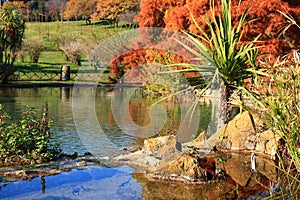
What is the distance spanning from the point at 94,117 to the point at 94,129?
2101 mm

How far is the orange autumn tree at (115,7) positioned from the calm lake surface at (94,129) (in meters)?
20.2

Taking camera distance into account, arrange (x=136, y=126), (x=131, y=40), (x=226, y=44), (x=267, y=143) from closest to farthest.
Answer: (x=226, y=44) → (x=267, y=143) → (x=136, y=126) → (x=131, y=40)

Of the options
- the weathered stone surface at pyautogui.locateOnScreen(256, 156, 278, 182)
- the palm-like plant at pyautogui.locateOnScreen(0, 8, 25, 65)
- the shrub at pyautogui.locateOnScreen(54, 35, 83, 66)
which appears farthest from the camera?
the shrub at pyautogui.locateOnScreen(54, 35, 83, 66)

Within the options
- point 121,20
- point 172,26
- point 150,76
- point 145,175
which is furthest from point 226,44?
point 121,20

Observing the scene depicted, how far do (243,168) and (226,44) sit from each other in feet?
5.75

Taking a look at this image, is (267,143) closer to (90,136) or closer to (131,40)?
(90,136)

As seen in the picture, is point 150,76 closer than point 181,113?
No

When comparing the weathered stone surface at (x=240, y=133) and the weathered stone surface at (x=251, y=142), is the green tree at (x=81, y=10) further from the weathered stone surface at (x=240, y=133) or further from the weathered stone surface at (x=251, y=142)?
the weathered stone surface at (x=251, y=142)

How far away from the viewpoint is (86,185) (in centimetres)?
538

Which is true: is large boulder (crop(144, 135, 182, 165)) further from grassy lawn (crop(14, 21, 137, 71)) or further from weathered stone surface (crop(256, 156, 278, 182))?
grassy lawn (crop(14, 21, 137, 71))

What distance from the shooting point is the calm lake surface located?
5152 millimetres

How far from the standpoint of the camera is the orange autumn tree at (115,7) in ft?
135

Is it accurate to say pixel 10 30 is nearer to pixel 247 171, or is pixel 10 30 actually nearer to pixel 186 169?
pixel 247 171

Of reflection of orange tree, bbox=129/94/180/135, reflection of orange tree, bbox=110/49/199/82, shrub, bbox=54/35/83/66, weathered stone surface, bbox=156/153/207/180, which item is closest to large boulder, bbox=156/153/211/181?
weathered stone surface, bbox=156/153/207/180
